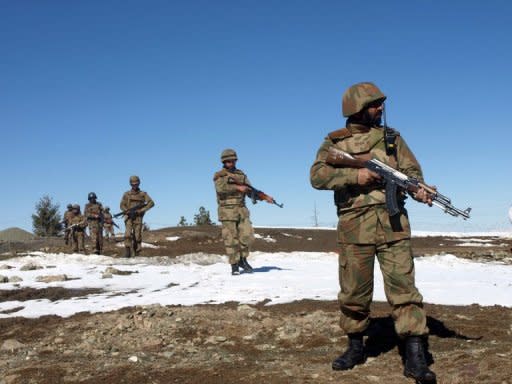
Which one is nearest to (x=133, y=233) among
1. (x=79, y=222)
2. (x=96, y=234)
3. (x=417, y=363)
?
(x=96, y=234)

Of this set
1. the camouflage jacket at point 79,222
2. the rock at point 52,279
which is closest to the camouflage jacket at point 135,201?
the camouflage jacket at point 79,222

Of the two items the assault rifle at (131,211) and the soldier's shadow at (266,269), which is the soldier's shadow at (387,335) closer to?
the soldier's shadow at (266,269)

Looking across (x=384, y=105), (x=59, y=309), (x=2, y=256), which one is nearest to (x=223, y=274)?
(x=59, y=309)

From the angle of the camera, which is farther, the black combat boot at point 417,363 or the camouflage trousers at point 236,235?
the camouflage trousers at point 236,235

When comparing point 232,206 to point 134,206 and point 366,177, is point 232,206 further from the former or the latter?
point 366,177

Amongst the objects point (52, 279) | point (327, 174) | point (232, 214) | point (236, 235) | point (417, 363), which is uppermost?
point (232, 214)

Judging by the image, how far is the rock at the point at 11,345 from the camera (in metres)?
5.58

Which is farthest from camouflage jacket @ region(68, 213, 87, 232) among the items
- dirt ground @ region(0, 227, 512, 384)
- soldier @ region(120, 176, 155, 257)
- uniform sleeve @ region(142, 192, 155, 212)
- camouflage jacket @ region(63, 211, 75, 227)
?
dirt ground @ region(0, 227, 512, 384)

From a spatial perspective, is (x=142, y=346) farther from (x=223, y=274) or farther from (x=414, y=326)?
(x=223, y=274)

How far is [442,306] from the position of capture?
6633 millimetres

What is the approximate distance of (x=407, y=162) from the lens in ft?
14.0

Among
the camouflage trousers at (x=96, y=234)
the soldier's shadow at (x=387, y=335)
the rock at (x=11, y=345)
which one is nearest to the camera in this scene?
the soldier's shadow at (x=387, y=335)

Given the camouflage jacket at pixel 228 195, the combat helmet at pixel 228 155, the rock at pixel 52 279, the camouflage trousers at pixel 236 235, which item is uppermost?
the combat helmet at pixel 228 155

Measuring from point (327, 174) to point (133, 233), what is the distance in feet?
39.9
